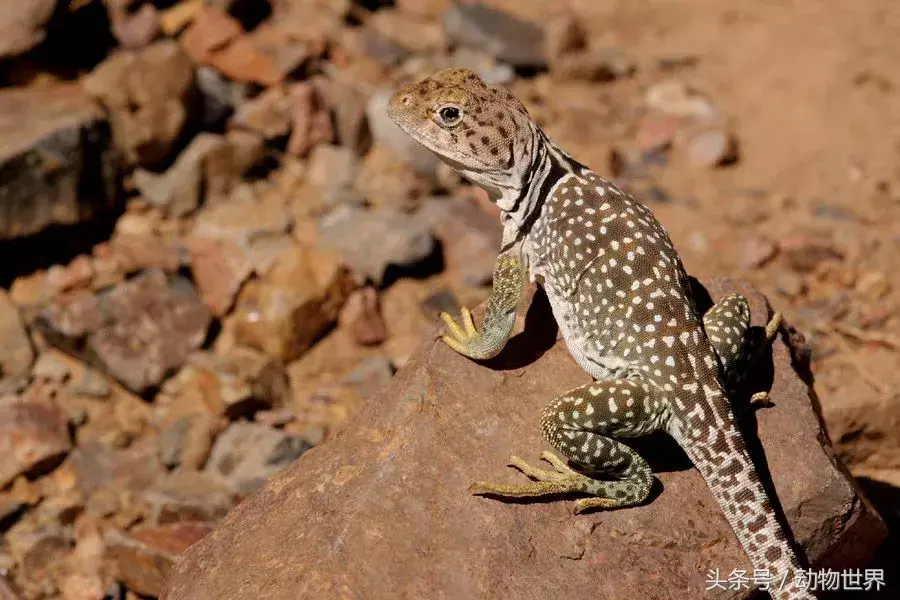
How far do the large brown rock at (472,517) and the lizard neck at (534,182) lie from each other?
3.34 ft

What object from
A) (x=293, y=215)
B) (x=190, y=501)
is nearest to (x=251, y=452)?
(x=190, y=501)

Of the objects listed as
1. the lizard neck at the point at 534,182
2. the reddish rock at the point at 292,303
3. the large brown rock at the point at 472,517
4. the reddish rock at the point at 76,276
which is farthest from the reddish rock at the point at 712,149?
the reddish rock at the point at 76,276

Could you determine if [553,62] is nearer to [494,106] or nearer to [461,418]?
[494,106]

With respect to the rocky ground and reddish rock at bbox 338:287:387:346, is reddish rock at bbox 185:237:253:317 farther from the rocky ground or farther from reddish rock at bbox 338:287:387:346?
reddish rock at bbox 338:287:387:346

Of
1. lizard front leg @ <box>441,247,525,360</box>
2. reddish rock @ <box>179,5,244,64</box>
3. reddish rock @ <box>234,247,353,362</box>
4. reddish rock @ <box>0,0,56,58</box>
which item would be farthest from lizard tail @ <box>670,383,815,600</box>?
reddish rock @ <box>179,5,244,64</box>

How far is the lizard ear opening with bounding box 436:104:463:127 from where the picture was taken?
565cm

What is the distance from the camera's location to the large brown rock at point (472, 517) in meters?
4.71

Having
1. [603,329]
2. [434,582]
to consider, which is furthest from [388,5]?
[434,582]

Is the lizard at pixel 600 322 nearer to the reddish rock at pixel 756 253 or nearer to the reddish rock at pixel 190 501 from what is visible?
the reddish rock at pixel 190 501

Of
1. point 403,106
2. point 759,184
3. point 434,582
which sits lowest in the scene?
point 759,184

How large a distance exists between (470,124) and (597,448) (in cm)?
220

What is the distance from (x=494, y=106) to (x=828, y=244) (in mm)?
6035

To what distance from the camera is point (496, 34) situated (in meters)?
12.7

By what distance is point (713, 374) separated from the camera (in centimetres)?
520
